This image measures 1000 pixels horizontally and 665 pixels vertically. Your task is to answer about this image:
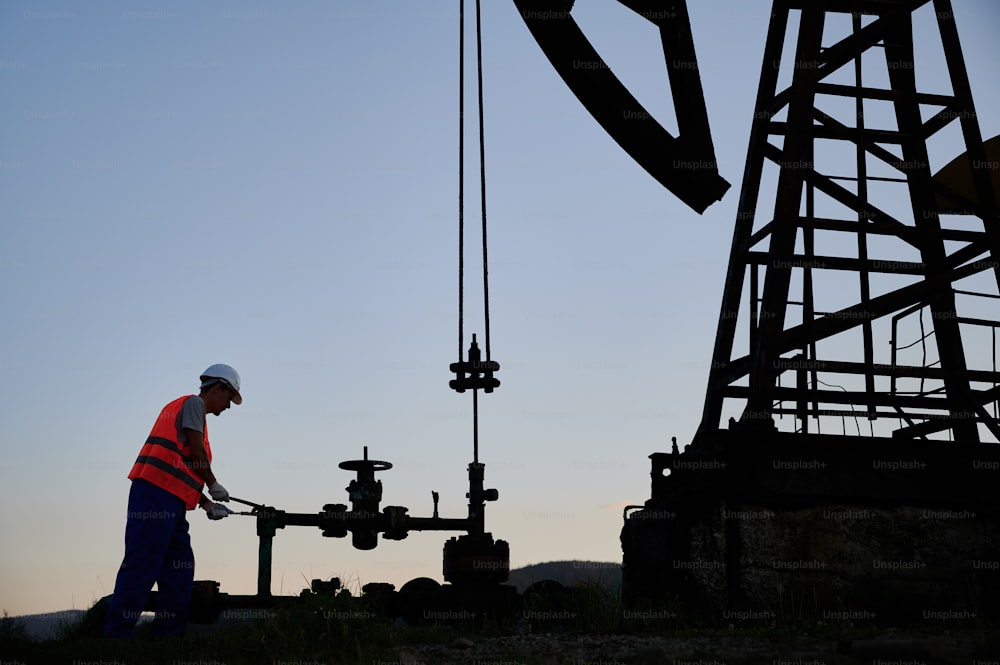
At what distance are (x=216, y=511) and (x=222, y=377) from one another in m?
0.92

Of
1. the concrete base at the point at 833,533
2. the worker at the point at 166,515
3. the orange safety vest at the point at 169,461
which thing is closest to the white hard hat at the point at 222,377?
the worker at the point at 166,515

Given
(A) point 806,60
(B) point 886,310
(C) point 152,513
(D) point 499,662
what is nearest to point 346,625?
(D) point 499,662

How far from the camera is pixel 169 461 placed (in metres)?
7.07

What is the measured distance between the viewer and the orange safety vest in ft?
23.1

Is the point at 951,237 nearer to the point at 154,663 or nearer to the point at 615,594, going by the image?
the point at 615,594

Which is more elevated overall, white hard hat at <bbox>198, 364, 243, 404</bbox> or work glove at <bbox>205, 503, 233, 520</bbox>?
white hard hat at <bbox>198, 364, 243, 404</bbox>

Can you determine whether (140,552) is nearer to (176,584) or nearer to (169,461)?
(176,584)

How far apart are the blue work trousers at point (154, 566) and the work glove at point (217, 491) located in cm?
22

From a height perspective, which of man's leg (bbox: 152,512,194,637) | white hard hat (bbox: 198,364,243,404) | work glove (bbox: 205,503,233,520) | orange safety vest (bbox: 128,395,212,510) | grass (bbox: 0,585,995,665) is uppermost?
white hard hat (bbox: 198,364,243,404)

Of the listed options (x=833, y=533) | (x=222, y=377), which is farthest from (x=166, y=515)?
(x=833, y=533)

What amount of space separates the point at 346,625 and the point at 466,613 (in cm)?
197

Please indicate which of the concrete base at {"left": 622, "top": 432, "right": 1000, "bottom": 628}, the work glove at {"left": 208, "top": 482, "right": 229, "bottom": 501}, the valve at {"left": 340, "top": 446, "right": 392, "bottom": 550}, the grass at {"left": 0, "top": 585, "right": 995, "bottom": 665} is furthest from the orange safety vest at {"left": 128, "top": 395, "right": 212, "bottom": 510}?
the concrete base at {"left": 622, "top": 432, "right": 1000, "bottom": 628}

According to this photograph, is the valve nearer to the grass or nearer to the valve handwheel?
the valve handwheel

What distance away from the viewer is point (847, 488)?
7.33m
